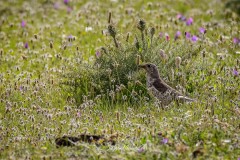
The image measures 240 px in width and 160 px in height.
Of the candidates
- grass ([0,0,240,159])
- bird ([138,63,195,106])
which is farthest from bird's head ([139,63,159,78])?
grass ([0,0,240,159])

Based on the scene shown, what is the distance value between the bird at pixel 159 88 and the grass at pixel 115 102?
0.43 ft

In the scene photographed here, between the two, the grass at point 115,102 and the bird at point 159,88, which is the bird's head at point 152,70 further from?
the grass at point 115,102

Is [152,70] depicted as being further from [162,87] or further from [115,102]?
[115,102]

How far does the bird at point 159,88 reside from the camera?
8156mm

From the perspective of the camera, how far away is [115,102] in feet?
28.6

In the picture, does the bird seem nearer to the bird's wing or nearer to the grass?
the bird's wing

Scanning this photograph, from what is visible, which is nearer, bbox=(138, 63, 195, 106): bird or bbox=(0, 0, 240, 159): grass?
bbox=(0, 0, 240, 159): grass

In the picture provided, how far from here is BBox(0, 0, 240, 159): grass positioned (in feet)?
21.2

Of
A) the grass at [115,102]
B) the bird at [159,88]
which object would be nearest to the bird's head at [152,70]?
the bird at [159,88]

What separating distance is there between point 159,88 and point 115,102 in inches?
27.8

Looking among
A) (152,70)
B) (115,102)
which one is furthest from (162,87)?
(115,102)

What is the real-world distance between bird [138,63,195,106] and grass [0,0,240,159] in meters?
0.13

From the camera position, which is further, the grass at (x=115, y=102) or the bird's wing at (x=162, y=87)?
the bird's wing at (x=162, y=87)

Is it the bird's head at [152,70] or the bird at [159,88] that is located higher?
the bird's head at [152,70]
